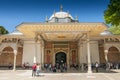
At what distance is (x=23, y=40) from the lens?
2428 centimetres

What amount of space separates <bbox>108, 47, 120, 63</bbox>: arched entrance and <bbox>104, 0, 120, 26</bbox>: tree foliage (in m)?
14.1

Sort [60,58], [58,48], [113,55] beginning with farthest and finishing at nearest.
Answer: [60,58] < [58,48] < [113,55]

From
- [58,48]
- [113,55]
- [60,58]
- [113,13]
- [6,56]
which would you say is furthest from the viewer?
[60,58]

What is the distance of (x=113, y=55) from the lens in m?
24.1

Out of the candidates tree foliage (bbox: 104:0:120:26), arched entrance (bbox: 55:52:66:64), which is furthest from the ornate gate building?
tree foliage (bbox: 104:0:120:26)

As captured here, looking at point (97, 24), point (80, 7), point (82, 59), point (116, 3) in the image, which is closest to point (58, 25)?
point (97, 24)

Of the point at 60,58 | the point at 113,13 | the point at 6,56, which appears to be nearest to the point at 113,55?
the point at 60,58

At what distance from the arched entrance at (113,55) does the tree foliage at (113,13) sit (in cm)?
1406

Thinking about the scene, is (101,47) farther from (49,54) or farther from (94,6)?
(94,6)

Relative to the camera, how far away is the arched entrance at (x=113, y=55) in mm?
24016

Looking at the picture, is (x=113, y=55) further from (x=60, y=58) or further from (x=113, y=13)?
(x=113, y=13)

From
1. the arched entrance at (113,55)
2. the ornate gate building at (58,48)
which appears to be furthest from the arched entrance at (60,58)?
the arched entrance at (113,55)

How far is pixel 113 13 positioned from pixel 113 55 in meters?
14.6

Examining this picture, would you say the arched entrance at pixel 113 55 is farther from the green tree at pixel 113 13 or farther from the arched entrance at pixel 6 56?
the green tree at pixel 113 13
